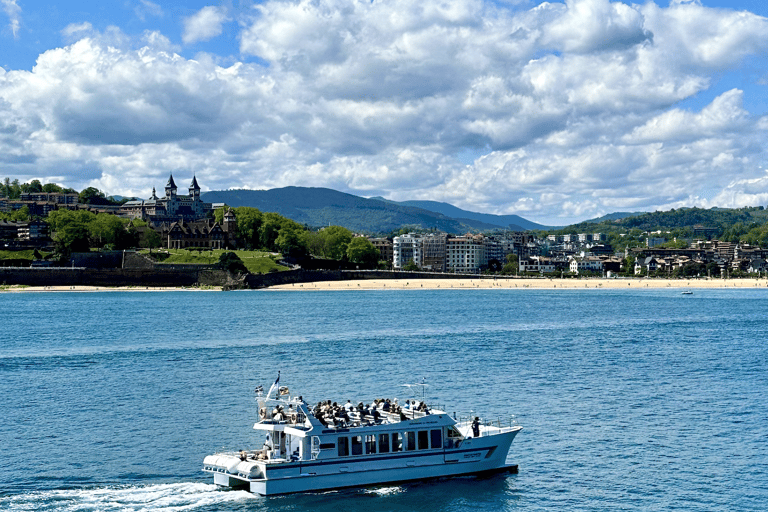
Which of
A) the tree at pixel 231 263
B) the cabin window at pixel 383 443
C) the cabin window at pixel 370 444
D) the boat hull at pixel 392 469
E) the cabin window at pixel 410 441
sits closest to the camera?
the boat hull at pixel 392 469

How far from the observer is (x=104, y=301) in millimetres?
143625

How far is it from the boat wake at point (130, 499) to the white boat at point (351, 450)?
2.77 ft

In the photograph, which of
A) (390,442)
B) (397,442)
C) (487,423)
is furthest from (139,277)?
(390,442)

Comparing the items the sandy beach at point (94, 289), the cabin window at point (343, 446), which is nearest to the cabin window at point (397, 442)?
the cabin window at point (343, 446)

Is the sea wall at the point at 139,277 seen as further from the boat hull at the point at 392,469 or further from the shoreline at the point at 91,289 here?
the boat hull at the point at 392,469

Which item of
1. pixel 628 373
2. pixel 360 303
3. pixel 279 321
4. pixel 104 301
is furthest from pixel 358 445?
pixel 104 301

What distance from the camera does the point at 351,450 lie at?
30.8 meters

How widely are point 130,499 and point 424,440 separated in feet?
35.8

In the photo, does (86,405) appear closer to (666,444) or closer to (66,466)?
(66,466)

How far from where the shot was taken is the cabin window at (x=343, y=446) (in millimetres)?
30562

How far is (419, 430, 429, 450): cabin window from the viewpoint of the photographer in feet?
105

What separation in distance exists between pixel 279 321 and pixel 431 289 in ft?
322

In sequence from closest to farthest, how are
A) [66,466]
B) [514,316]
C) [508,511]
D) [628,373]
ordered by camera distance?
[508,511], [66,466], [628,373], [514,316]

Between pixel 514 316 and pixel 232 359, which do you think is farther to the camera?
pixel 514 316
